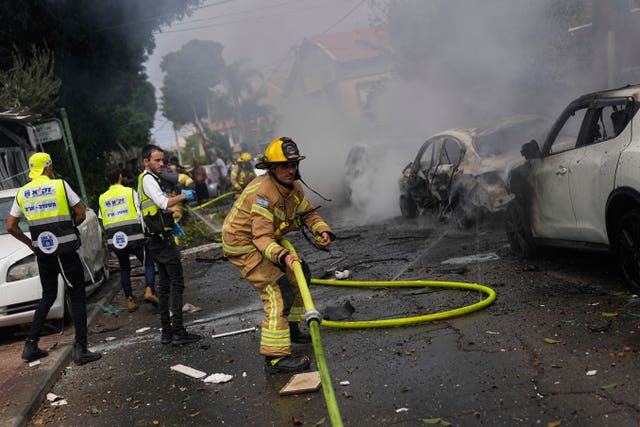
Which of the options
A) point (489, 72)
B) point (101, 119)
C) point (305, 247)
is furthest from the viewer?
point (101, 119)

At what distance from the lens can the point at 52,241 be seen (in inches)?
245

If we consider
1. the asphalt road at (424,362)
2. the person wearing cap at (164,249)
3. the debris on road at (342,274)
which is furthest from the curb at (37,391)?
the debris on road at (342,274)

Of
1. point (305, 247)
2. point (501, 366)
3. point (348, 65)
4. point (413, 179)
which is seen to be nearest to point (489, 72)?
point (413, 179)

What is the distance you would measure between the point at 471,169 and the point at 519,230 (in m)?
2.71

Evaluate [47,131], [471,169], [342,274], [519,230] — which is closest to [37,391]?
[342,274]

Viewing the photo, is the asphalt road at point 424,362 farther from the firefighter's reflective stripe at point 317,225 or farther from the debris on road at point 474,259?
the firefighter's reflective stripe at point 317,225

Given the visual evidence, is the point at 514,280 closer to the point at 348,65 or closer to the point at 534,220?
the point at 534,220

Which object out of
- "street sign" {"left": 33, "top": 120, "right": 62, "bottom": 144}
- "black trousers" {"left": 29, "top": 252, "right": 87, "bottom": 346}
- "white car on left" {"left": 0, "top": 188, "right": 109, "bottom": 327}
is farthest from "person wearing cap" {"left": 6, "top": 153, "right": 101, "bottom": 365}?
"street sign" {"left": 33, "top": 120, "right": 62, "bottom": 144}

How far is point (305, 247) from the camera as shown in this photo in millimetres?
11992

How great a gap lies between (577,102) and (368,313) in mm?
2867

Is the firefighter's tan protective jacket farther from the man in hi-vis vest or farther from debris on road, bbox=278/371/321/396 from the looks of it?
the man in hi-vis vest

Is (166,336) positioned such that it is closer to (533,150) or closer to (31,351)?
(31,351)

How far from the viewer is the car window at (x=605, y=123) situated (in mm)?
5855

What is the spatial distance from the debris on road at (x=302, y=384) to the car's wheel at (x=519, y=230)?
3.65m
